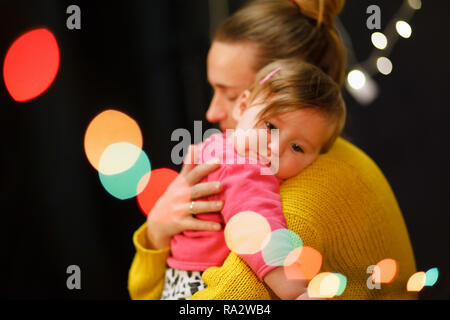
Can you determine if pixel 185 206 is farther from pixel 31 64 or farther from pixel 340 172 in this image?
pixel 31 64

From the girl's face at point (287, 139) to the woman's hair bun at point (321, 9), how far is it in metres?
0.37

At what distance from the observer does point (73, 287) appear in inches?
68.6

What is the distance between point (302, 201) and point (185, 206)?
270 mm

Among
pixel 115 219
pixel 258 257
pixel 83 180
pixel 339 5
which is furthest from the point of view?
pixel 115 219

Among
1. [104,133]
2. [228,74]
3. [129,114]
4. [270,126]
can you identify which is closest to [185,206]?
[270,126]

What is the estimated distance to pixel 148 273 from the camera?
1.00 meters

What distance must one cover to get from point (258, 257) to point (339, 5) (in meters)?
0.71

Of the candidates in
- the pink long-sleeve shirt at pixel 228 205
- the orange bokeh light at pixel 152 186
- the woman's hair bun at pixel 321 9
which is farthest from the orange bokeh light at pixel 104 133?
the woman's hair bun at pixel 321 9

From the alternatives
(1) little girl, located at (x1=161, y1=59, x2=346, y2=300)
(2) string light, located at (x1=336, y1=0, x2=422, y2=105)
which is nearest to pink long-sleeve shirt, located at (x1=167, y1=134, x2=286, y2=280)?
(1) little girl, located at (x1=161, y1=59, x2=346, y2=300)

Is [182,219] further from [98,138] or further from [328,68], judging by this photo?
[98,138]

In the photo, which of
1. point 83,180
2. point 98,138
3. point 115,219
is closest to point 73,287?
point 115,219

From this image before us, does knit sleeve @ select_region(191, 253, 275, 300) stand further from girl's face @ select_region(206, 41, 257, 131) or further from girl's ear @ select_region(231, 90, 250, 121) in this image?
girl's face @ select_region(206, 41, 257, 131)

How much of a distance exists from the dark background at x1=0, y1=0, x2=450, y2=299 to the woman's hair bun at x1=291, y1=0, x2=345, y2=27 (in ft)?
2.53

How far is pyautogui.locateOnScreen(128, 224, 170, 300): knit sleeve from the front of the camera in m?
0.99
